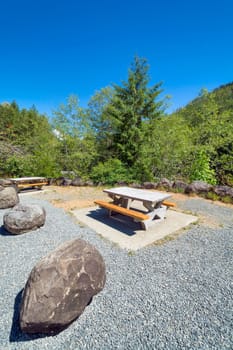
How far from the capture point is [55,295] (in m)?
1.24

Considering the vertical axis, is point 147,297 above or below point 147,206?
below

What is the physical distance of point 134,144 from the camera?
7992 millimetres

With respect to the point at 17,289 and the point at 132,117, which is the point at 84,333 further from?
the point at 132,117

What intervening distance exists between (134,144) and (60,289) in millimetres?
7273

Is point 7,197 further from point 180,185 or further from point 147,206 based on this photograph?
point 180,185

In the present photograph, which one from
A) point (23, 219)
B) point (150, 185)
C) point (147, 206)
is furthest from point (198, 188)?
point (23, 219)

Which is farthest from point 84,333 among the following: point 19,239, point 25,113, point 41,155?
point 25,113

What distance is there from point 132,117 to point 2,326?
27.1 ft

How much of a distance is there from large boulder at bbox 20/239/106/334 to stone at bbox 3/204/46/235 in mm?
1618

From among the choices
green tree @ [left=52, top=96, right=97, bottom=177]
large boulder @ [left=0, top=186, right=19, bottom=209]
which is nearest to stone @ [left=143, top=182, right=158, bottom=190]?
green tree @ [left=52, top=96, right=97, bottom=177]

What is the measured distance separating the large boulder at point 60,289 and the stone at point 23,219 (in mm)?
1618

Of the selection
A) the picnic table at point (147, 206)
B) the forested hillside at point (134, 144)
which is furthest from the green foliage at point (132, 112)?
the picnic table at point (147, 206)

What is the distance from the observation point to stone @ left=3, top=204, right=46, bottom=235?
273cm

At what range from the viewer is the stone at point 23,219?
8.96 ft
